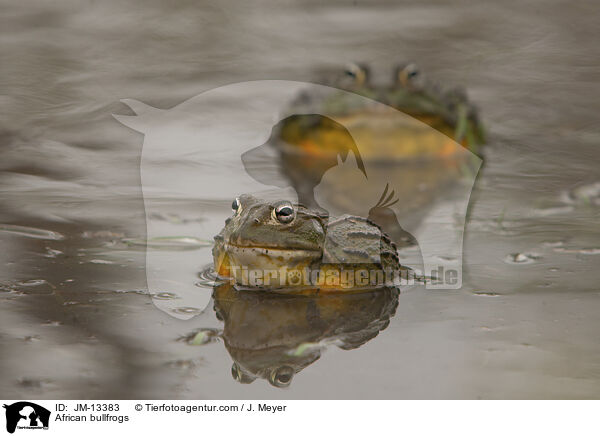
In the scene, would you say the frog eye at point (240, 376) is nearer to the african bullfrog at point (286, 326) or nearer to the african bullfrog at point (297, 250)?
the african bullfrog at point (286, 326)

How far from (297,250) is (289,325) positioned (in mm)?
438

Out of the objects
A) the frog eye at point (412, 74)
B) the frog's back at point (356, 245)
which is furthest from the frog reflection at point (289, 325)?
the frog eye at point (412, 74)

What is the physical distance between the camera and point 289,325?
130 inches

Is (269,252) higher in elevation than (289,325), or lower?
higher

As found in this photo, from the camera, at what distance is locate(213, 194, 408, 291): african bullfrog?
3.57 m

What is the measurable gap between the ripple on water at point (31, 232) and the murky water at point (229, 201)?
20 millimetres

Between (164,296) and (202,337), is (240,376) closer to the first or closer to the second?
(202,337)

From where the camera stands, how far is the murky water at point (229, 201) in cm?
289

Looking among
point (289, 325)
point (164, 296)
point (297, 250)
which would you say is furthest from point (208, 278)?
point (289, 325)

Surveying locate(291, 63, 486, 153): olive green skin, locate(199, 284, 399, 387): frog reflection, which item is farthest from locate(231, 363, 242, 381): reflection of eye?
locate(291, 63, 486, 153): olive green skin

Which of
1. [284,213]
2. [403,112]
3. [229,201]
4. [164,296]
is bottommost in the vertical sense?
[229,201]
